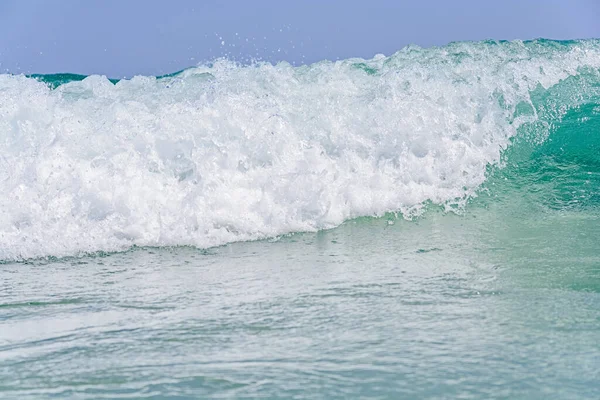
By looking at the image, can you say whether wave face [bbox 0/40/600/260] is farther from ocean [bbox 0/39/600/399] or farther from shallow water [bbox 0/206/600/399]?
shallow water [bbox 0/206/600/399]

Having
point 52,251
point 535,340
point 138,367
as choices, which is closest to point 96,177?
point 52,251

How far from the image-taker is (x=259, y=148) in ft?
16.6

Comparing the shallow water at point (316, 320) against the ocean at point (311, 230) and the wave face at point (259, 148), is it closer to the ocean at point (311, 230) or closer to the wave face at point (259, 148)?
the ocean at point (311, 230)

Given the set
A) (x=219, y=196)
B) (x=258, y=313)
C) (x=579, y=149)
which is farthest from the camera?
(x=579, y=149)

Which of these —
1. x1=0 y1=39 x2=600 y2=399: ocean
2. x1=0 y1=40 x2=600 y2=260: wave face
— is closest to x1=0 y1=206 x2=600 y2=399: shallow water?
x1=0 y1=39 x2=600 y2=399: ocean

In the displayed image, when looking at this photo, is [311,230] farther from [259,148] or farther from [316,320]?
[316,320]

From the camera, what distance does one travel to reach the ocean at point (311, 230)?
211cm

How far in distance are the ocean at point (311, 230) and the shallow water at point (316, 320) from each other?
0.5 inches

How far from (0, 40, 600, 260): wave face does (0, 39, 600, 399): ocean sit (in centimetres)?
2

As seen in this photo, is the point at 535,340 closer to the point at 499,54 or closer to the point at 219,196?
the point at 219,196

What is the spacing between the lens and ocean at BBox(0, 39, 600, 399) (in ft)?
6.93

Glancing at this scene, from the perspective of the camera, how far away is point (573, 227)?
4309 millimetres

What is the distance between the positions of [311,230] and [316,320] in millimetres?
2008

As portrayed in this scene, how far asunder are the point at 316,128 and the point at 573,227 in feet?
6.35
